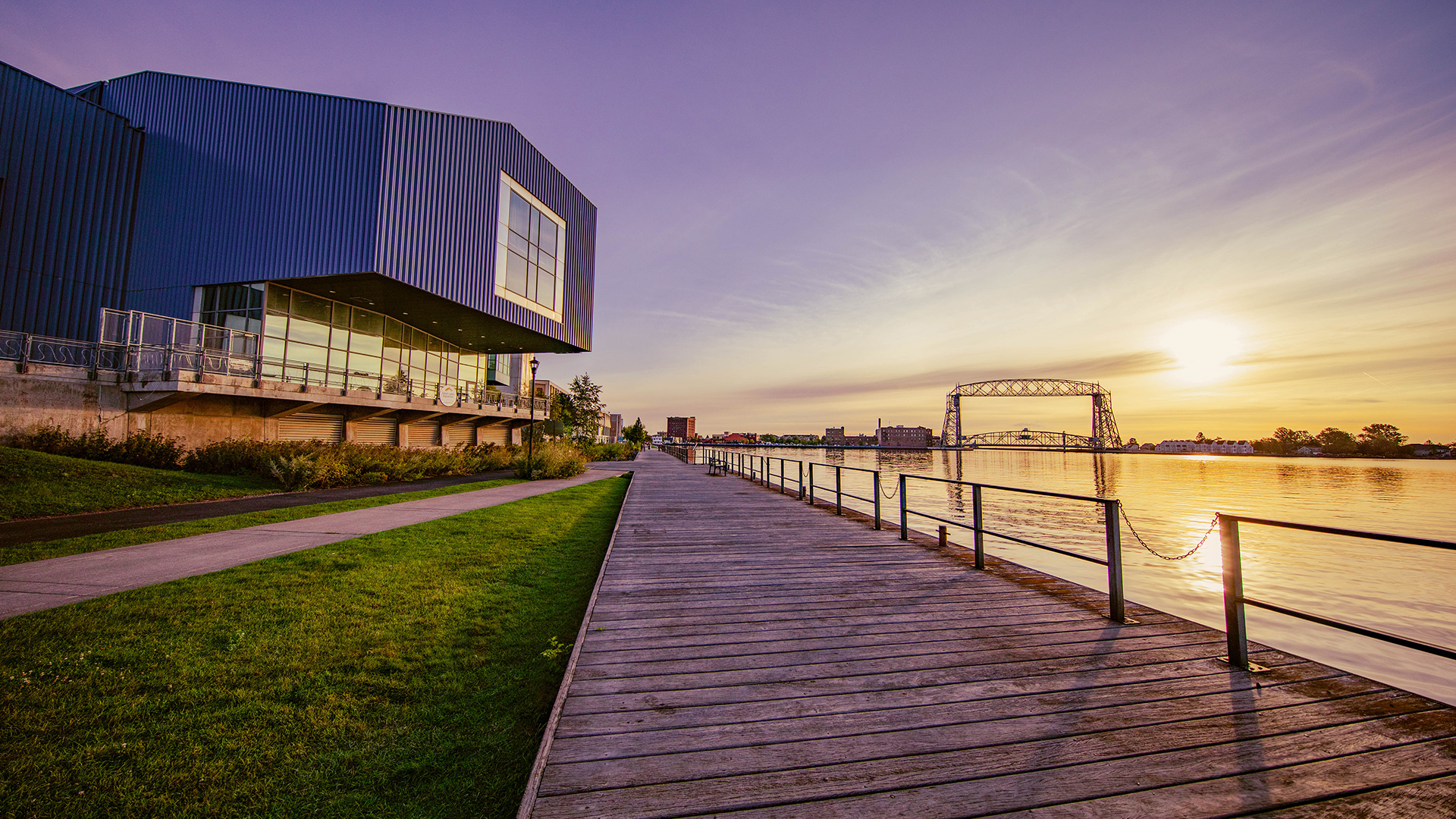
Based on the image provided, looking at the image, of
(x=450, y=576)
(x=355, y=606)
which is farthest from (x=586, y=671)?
(x=450, y=576)

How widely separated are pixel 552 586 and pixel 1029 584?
5.60 metres

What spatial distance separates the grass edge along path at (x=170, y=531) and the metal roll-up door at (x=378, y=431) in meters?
13.2

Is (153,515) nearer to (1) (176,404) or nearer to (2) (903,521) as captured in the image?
(1) (176,404)

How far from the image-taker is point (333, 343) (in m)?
23.2

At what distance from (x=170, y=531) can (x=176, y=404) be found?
1199cm

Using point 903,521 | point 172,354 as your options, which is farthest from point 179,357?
point 903,521

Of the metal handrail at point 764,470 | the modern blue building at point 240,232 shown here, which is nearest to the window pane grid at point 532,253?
the modern blue building at point 240,232

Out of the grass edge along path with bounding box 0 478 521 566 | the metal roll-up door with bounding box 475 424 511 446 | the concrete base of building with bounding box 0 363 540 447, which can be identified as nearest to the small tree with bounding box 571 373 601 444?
the metal roll-up door with bounding box 475 424 511 446

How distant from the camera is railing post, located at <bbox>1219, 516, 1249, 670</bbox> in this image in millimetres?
3834

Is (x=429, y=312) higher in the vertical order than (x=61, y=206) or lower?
lower

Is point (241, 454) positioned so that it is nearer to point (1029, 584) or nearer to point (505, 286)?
point (505, 286)

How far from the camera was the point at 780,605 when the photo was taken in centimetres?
530

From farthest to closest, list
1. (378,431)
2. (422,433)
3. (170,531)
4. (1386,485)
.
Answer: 1. (1386,485)
2. (422,433)
3. (378,431)
4. (170,531)

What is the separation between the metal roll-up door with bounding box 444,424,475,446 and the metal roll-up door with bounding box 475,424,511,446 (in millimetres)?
715
